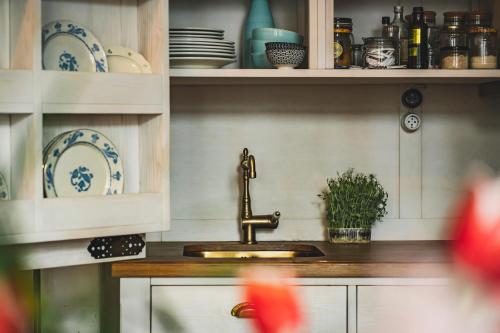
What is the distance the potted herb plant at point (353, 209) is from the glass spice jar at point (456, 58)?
0.46m

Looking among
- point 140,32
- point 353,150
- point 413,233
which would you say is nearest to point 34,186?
point 140,32

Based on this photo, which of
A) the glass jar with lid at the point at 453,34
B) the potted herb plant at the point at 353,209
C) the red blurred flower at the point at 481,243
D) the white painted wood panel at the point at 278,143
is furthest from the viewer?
the white painted wood panel at the point at 278,143

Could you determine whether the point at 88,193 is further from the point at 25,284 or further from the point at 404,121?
the point at 25,284

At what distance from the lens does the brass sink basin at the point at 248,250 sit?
103 inches

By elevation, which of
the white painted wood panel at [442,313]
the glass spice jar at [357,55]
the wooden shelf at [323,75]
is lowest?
the white painted wood panel at [442,313]

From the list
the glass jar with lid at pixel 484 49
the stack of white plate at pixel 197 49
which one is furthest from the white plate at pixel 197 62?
the glass jar with lid at pixel 484 49

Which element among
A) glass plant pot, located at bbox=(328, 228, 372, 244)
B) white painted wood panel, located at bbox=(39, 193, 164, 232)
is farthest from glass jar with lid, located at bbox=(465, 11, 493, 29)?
white painted wood panel, located at bbox=(39, 193, 164, 232)

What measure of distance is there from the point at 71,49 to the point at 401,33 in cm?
105

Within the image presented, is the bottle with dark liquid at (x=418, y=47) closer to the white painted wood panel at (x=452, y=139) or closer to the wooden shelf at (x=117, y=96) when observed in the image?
the white painted wood panel at (x=452, y=139)

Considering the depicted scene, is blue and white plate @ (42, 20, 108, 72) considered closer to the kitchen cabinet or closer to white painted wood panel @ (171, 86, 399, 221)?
white painted wood panel @ (171, 86, 399, 221)

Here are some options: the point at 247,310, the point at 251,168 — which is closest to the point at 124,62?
the point at 251,168

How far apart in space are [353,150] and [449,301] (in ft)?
8.70

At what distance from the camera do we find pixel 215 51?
2398mm

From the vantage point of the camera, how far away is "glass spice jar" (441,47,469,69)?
2.44 m
